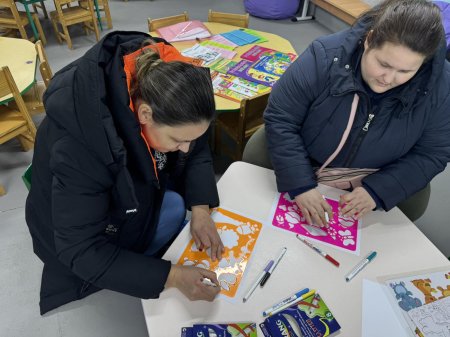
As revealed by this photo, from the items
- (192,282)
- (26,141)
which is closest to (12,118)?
(26,141)

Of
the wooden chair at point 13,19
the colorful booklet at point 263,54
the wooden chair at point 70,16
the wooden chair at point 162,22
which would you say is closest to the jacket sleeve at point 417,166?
the colorful booklet at point 263,54

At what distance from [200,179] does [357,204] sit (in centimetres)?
59

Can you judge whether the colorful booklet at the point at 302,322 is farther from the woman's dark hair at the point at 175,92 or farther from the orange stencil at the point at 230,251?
the woman's dark hair at the point at 175,92

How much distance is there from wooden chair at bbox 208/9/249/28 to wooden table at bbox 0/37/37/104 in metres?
1.54

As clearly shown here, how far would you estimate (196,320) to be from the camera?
85cm

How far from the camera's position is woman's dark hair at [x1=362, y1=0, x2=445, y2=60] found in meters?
0.95

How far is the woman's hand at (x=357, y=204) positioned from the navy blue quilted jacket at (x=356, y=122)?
0.15 ft

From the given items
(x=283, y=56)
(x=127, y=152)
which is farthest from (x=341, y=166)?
(x=283, y=56)

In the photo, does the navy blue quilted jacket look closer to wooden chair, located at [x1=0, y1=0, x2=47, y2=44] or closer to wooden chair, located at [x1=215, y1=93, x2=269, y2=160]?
wooden chair, located at [x1=215, y1=93, x2=269, y2=160]

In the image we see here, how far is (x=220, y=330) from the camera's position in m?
0.82

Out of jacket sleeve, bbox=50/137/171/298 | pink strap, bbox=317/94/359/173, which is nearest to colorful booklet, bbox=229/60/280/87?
pink strap, bbox=317/94/359/173

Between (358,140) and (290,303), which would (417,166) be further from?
(290,303)

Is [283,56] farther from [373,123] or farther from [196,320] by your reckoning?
[196,320]

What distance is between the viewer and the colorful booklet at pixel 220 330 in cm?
81
